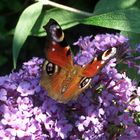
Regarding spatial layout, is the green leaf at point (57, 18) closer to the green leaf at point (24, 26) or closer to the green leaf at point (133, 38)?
the green leaf at point (24, 26)

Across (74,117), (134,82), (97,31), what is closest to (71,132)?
(74,117)

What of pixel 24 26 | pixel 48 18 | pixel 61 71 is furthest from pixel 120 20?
pixel 48 18

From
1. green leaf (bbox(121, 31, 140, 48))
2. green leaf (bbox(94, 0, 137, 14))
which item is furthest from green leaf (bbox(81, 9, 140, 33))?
green leaf (bbox(94, 0, 137, 14))

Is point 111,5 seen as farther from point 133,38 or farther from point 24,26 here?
point 24,26

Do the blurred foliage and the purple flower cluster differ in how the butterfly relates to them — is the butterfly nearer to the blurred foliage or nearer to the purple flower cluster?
the purple flower cluster

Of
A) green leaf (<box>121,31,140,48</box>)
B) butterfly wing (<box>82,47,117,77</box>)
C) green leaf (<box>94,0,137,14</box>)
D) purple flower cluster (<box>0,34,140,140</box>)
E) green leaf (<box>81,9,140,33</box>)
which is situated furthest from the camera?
green leaf (<box>94,0,137,14</box>)

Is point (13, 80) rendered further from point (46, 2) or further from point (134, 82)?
point (46, 2)
